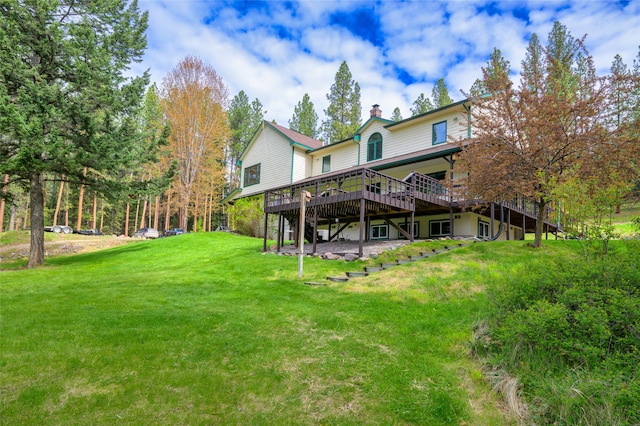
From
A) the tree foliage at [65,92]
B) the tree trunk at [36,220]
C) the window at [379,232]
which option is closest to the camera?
the tree foliage at [65,92]

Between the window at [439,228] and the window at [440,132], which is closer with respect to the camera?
the window at [439,228]

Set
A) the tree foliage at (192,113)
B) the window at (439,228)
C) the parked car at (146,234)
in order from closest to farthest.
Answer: the window at (439,228) → the tree foliage at (192,113) → the parked car at (146,234)

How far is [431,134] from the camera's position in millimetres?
19109

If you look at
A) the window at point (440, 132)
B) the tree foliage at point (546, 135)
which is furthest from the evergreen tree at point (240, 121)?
the tree foliage at point (546, 135)

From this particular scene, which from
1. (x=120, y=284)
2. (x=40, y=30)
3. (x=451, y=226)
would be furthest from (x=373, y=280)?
(x=40, y=30)

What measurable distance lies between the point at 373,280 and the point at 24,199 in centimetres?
4793

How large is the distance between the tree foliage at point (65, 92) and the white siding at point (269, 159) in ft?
37.8

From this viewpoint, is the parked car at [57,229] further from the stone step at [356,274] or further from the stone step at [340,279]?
the stone step at [356,274]

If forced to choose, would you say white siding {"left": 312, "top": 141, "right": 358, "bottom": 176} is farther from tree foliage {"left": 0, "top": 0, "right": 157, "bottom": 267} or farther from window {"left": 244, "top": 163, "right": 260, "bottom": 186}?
tree foliage {"left": 0, "top": 0, "right": 157, "bottom": 267}

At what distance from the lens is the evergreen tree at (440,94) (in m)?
40.4

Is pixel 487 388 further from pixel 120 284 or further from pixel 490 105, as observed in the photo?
pixel 490 105

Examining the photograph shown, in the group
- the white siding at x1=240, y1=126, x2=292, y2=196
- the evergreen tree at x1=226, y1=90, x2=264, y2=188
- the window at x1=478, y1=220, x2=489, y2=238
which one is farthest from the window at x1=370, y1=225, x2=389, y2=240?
the evergreen tree at x1=226, y1=90, x2=264, y2=188

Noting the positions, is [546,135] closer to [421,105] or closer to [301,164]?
[301,164]

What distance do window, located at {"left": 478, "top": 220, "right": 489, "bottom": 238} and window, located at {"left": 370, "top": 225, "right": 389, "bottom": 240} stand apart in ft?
16.0
